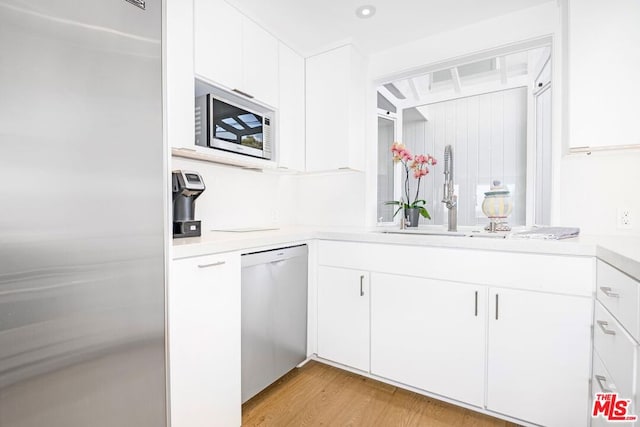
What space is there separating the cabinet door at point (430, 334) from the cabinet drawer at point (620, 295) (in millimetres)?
461

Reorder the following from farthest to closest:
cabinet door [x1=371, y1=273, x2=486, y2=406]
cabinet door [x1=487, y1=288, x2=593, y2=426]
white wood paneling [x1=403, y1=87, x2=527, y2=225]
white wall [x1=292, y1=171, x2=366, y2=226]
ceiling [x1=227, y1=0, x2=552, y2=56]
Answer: white wall [x1=292, y1=171, x2=366, y2=226]
white wood paneling [x1=403, y1=87, x2=527, y2=225]
ceiling [x1=227, y1=0, x2=552, y2=56]
cabinet door [x1=371, y1=273, x2=486, y2=406]
cabinet door [x1=487, y1=288, x2=593, y2=426]

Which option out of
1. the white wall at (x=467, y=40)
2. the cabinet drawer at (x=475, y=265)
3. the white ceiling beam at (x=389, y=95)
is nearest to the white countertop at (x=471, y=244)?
the cabinet drawer at (x=475, y=265)

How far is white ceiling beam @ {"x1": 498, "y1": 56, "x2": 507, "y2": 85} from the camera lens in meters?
2.21

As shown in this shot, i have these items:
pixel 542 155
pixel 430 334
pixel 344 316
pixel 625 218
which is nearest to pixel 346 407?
pixel 344 316

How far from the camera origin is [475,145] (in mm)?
2475

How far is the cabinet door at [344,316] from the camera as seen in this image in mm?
1901

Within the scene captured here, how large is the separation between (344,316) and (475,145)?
1.73m

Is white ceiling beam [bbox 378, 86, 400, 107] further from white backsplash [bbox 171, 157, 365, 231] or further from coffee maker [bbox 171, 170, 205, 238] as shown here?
coffee maker [bbox 171, 170, 205, 238]

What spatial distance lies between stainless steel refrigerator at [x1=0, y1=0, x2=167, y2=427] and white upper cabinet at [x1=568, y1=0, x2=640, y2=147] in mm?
1966

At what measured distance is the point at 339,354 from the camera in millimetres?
2004

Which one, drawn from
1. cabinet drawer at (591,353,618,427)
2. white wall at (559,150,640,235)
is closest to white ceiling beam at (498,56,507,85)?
white wall at (559,150,640,235)

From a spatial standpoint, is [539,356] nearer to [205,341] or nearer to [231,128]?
[205,341]

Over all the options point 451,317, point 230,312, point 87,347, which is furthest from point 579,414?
point 87,347

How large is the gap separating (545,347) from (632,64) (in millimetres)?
1412
